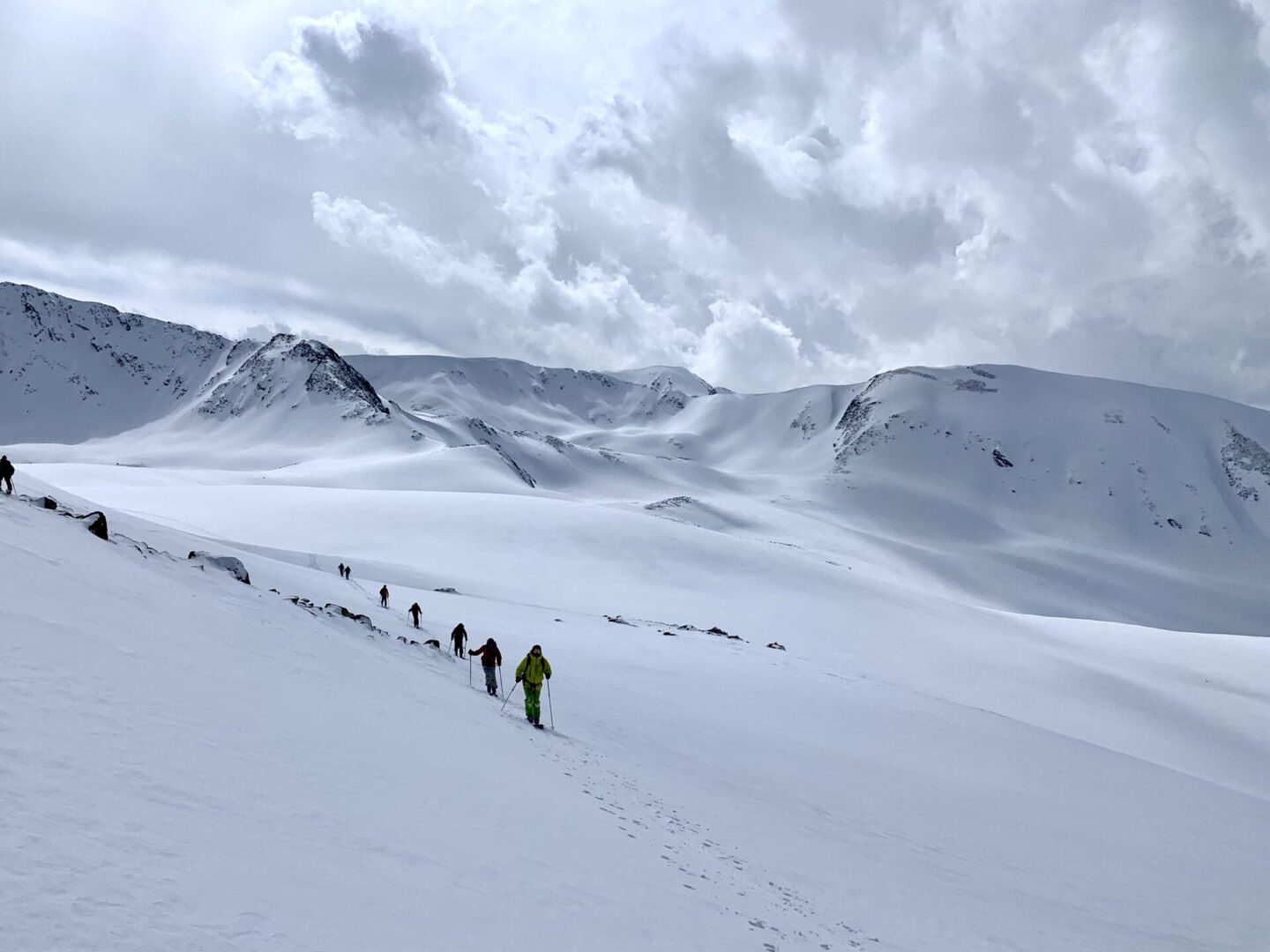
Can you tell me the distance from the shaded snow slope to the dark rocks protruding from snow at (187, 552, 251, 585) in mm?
1049

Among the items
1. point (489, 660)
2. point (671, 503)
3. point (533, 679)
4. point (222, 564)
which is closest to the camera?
point (533, 679)

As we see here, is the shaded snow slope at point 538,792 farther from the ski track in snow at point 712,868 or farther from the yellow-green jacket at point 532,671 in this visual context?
the yellow-green jacket at point 532,671

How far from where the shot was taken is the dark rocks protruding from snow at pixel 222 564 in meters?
17.7

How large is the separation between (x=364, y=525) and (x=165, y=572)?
138ft

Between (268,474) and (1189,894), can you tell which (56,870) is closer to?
(1189,894)

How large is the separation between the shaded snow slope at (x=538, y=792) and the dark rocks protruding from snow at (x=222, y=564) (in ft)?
3.44

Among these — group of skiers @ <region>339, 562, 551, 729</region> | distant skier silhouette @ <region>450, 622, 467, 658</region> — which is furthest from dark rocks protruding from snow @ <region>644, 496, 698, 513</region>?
group of skiers @ <region>339, 562, 551, 729</region>

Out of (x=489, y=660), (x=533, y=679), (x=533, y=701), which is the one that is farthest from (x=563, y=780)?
(x=489, y=660)

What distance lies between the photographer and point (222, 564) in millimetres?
19016

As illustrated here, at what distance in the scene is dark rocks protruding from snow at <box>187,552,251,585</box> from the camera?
17.7 metres

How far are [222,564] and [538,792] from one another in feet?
44.3

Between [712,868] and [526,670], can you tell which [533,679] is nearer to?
[526,670]

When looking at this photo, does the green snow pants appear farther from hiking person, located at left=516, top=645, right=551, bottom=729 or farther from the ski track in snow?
the ski track in snow

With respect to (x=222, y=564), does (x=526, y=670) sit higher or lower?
lower
